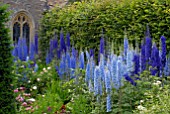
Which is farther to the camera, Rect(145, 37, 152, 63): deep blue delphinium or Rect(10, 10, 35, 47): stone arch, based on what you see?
Rect(10, 10, 35, 47): stone arch

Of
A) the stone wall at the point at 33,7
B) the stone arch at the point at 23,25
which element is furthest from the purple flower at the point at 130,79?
the stone wall at the point at 33,7

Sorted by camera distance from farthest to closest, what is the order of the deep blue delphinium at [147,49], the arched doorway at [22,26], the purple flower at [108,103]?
the arched doorway at [22,26] < the deep blue delphinium at [147,49] < the purple flower at [108,103]

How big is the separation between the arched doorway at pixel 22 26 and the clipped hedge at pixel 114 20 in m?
2.77

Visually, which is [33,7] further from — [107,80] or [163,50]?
[107,80]

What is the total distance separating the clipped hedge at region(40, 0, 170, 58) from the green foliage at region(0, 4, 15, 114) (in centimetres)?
252

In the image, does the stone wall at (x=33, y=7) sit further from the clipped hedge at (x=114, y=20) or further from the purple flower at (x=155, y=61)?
the purple flower at (x=155, y=61)

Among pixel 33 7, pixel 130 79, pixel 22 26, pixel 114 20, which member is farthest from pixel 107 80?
pixel 33 7

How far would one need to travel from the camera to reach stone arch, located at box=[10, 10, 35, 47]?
40.0 ft

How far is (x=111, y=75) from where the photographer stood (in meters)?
4.91

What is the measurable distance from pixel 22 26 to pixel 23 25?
7 cm

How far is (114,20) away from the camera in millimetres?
7629

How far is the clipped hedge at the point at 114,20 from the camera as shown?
21.9ft

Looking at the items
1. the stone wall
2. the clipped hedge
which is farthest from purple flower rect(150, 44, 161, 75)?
the stone wall

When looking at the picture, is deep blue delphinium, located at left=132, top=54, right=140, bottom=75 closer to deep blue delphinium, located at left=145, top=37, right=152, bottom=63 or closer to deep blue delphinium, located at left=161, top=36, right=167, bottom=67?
deep blue delphinium, located at left=145, top=37, right=152, bottom=63
